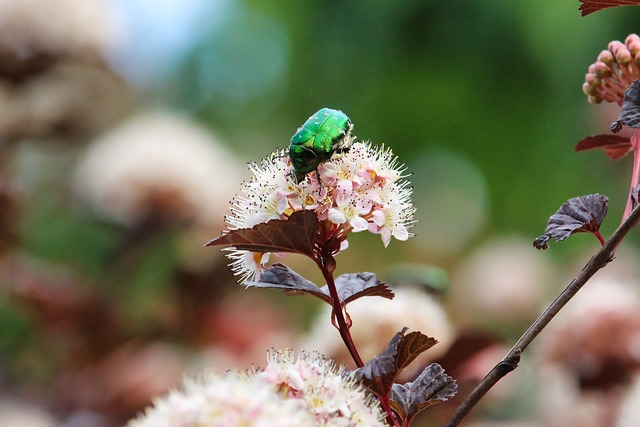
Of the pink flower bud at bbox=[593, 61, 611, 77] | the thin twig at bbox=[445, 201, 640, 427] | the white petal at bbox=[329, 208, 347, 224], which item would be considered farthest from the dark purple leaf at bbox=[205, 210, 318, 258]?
the pink flower bud at bbox=[593, 61, 611, 77]

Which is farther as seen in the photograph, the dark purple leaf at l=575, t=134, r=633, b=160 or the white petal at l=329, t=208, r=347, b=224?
the dark purple leaf at l=575, t=134, r=633, b=160

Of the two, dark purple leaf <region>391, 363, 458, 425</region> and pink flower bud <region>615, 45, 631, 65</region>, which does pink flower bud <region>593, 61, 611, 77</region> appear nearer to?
pink flower bud <region>615, 45, 631, 65</region>

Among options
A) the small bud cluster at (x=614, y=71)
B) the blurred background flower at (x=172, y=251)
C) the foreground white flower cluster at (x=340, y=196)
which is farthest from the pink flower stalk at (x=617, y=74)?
the blurred background flower at (x=172, y=251)

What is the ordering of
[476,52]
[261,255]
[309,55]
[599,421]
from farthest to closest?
[309,55]
[476,52]
[599,421]
[261,255]

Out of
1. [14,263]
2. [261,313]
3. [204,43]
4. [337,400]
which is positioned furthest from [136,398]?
[204,43]

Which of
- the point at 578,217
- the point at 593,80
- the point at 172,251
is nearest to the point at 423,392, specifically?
the point at 578,217

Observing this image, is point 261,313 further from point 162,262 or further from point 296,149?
point 296,149
